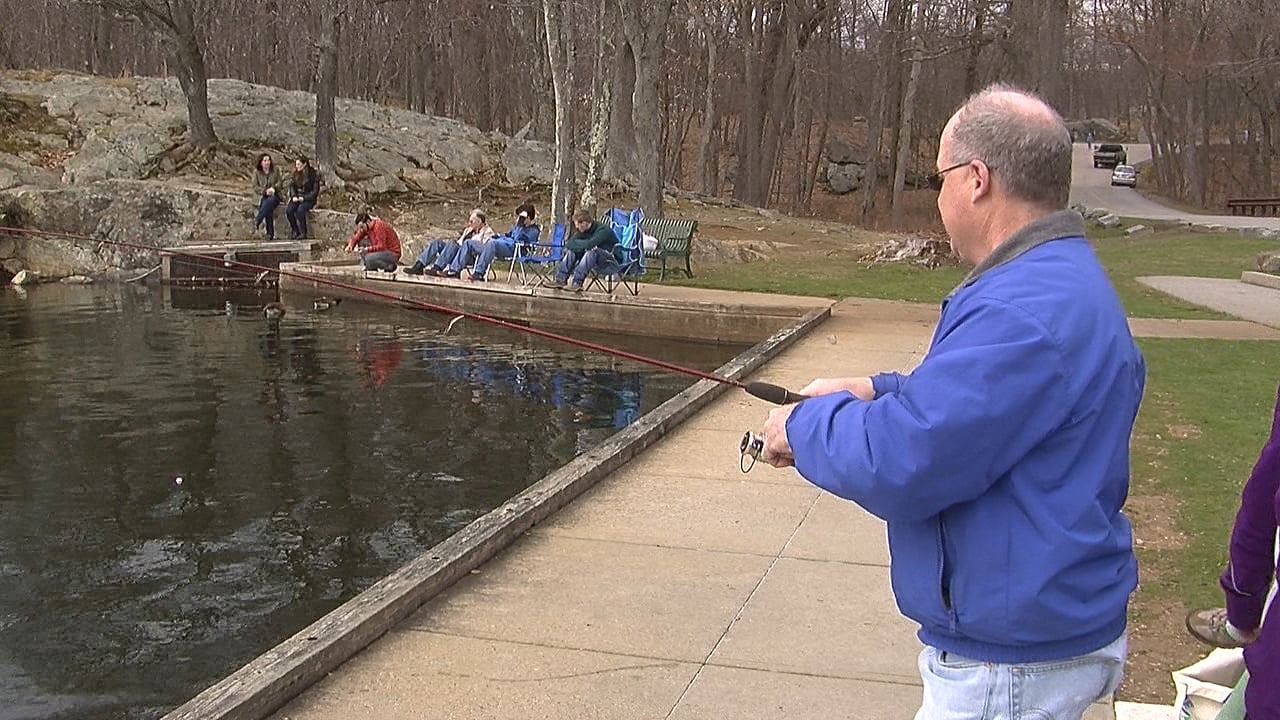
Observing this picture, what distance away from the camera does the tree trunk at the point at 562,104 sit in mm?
19750

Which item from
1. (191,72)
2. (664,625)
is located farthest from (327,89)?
(664,625)

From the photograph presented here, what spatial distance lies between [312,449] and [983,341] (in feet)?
27.3

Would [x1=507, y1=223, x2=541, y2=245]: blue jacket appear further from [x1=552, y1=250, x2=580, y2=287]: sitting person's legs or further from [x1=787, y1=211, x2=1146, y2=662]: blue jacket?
[x1=787, y1=211, x2=1146, y2=662]: blue jacket

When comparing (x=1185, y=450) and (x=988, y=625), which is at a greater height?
(x=988, y=625)

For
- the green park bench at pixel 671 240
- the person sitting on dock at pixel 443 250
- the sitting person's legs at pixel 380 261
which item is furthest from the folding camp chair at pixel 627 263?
the sitting person's legs at pixel 380 261

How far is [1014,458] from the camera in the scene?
83.0 inches

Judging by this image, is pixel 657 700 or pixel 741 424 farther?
pixel 741 424

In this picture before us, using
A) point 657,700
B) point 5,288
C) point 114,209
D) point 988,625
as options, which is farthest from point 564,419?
point 114,209

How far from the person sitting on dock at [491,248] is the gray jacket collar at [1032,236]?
1512cm

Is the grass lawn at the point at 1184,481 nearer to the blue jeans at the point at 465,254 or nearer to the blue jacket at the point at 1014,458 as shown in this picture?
the blue jacket at the point at 1014,458

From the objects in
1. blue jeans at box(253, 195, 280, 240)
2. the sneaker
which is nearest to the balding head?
the sneaker

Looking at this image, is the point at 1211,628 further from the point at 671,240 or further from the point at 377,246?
the point at 377,246

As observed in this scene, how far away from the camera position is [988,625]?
2168mm

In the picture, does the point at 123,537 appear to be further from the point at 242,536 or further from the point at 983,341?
the point at 983,341
